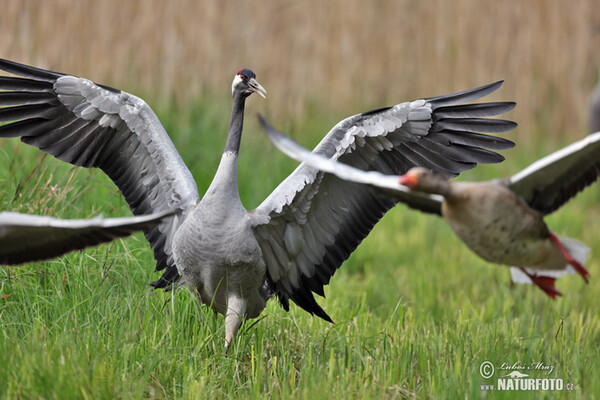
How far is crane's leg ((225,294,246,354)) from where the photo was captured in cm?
453

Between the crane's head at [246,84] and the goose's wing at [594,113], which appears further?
the goose's wing at [594,113]

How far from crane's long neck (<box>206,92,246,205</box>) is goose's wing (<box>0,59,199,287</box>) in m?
0.26

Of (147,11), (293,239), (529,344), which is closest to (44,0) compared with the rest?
(147,11)

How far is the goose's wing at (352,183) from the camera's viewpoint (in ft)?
15.1

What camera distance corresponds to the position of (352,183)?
188 inches

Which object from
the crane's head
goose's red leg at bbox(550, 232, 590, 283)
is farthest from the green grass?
the crane's head

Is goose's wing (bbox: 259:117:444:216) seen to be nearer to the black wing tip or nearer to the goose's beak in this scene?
the goose's beak

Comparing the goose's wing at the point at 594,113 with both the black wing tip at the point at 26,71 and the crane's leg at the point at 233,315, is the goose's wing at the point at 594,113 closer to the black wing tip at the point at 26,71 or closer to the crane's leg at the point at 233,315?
the crane's leg at the point at 233,315

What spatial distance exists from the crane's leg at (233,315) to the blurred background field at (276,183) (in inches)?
2.9

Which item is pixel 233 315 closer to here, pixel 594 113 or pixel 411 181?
pixel 411 181

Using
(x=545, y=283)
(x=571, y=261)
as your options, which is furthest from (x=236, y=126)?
(x=571, y=261)

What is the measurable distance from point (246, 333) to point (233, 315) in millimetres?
155

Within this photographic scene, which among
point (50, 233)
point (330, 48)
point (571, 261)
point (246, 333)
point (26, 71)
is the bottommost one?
point (246, 333)

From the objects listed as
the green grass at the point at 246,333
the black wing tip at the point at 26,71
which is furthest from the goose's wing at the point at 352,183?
the black wing tip at the point at 26,71
